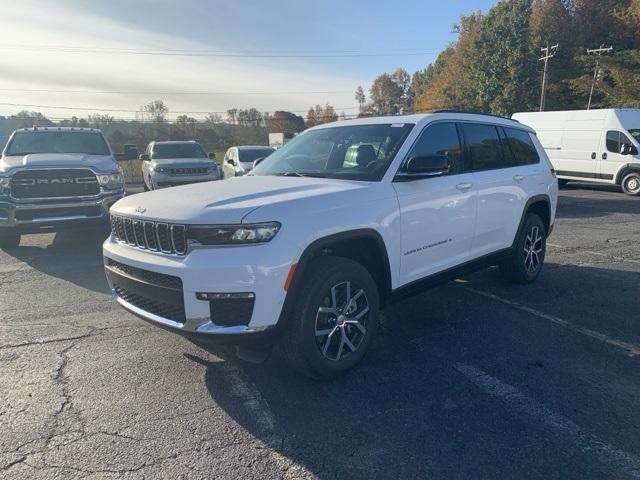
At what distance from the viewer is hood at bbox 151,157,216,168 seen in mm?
13078

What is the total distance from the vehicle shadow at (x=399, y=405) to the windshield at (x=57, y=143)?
656cm

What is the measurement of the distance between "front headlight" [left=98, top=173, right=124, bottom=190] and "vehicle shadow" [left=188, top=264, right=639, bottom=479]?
4955 millimetres

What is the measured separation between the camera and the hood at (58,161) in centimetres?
724

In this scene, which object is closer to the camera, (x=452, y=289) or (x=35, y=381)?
(x=35, y=381)

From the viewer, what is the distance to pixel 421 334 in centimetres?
423

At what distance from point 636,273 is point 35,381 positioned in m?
7.03

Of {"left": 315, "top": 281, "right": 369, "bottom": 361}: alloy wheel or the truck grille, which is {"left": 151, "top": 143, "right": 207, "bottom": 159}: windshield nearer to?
the truck grille

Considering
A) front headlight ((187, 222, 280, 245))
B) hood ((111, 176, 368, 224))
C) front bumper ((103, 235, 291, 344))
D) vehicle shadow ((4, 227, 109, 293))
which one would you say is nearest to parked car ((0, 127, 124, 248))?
vehicle shadow ((4, 227, 109, 293))

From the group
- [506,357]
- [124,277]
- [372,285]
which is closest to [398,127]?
[372,285]

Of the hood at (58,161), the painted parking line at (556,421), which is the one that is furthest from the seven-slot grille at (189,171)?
the painted parking line at (556,421)

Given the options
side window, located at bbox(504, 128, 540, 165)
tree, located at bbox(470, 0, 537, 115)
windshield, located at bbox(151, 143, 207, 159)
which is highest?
tree, located at bbox(470, 0, 537, 115)

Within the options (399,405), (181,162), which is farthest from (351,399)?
(181,162)

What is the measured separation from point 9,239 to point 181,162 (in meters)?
6.20

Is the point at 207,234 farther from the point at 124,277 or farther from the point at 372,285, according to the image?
the point at 372,285
